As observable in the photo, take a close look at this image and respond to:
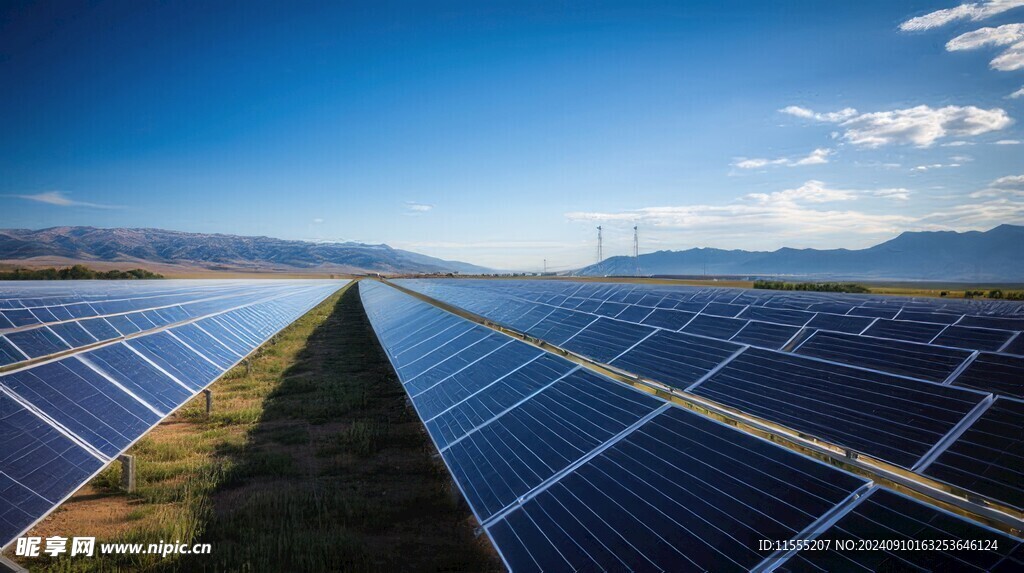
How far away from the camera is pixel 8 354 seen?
316 inches

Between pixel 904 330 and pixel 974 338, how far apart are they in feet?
8.66

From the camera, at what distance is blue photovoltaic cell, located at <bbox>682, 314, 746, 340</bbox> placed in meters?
13.8

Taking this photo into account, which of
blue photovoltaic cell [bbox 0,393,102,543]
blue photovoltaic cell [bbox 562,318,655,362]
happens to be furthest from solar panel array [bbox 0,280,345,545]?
blue photovoltaic cell [bbox 562,318,655,362]

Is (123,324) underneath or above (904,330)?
above

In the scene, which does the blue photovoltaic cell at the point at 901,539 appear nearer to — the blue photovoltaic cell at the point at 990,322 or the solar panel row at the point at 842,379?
the solar panel row at the point at 842,379

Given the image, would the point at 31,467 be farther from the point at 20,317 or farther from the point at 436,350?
the point at 20,317

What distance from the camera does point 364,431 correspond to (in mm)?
9953

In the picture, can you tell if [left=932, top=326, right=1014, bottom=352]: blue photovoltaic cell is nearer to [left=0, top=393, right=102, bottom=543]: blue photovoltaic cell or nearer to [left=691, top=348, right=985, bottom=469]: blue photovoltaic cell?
[left=691, top=348, right=985, bottom=469]: blue photovoltaic cell

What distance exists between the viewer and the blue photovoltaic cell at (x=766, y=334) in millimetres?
12323

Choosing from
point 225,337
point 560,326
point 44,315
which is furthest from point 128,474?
point 44,315

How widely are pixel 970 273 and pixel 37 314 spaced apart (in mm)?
207554

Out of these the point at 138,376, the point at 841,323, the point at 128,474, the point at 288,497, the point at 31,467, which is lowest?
the point at 288,497

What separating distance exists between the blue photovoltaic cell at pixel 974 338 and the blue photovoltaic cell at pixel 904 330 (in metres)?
0.26

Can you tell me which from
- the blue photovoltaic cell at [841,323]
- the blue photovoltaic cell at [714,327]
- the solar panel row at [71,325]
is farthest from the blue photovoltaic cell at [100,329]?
the blue photovoltaic cell at [841,323]
